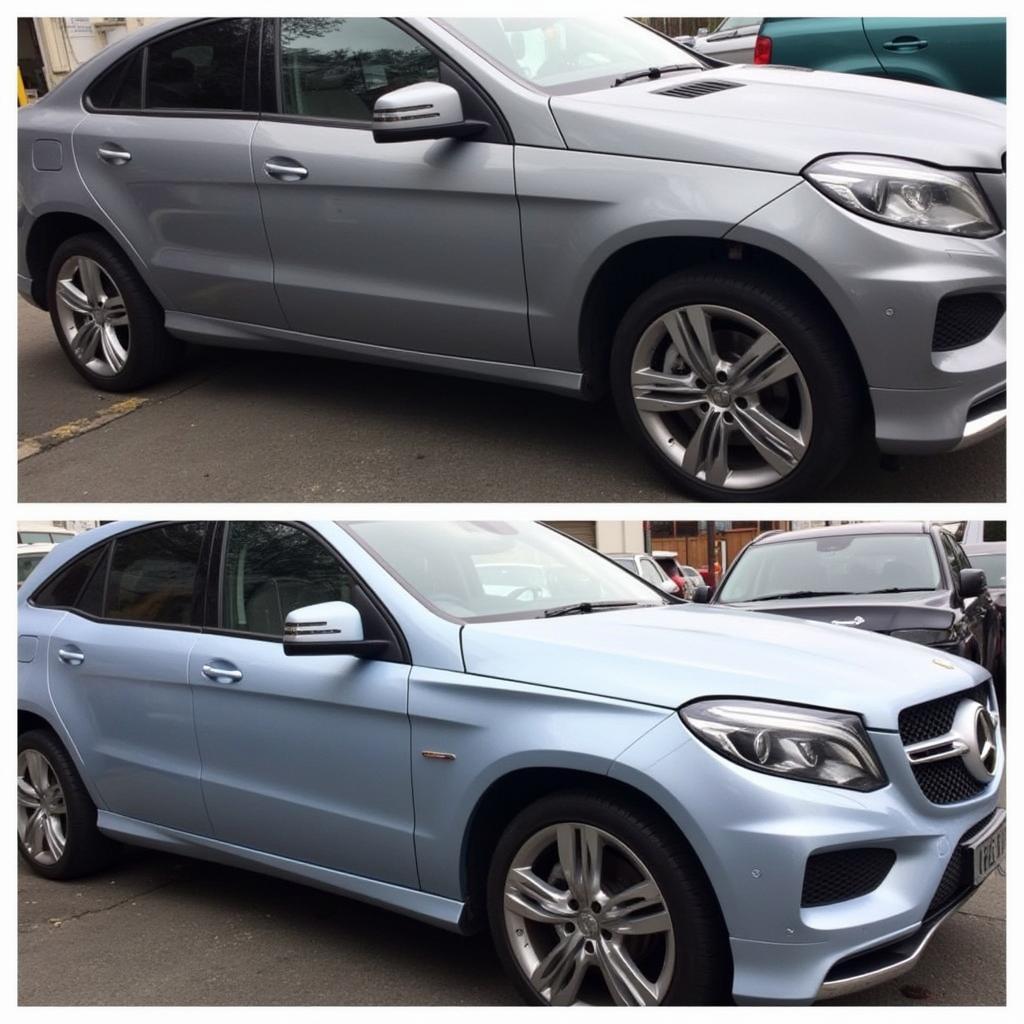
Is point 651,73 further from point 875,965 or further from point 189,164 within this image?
point 875,965

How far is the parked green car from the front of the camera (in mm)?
6434

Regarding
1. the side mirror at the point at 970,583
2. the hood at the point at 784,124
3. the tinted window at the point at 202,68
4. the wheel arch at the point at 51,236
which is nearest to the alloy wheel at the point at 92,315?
the wheel arch at the point at 51,236

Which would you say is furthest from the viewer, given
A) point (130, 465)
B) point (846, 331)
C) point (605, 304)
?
point (130, 465)

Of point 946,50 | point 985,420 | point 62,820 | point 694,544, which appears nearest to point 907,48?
point 946,50

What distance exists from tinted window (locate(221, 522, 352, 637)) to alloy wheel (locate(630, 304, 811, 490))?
137cm

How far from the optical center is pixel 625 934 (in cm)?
311

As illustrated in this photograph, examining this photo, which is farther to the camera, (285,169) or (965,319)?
(285,169)

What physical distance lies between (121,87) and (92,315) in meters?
1.18

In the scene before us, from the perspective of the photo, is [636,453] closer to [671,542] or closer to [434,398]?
[434,398]

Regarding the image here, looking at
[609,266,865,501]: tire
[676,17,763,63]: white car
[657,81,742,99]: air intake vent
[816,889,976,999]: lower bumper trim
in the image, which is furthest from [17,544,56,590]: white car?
[816,889,976,999]: lower bumper trim

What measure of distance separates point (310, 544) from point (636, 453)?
172cm

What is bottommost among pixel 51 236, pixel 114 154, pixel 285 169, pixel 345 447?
pixel 345 447

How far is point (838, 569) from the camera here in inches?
270
